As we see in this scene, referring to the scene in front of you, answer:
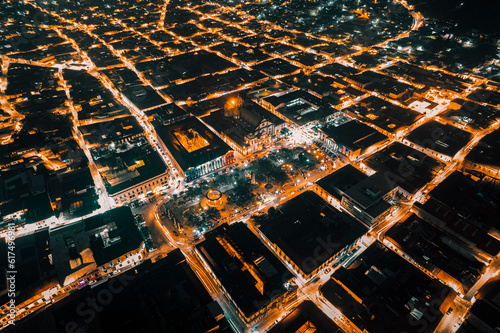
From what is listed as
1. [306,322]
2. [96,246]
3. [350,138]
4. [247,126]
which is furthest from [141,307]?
[350,138]

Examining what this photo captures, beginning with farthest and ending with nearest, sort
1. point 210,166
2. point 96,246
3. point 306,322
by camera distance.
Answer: point 210,166
point 96,246
point 306,322

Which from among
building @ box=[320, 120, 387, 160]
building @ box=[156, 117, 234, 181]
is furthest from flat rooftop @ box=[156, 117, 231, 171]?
building @ box=[320, 120, 387, 160]

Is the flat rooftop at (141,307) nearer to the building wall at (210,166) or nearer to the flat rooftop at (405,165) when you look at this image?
the building wall at (210,166)

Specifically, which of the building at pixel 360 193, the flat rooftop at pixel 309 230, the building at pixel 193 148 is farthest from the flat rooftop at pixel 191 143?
the building at pixel 360 193

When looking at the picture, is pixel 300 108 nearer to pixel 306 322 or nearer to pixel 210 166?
pixel 210 166

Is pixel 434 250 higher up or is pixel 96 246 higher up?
pixel 434 250

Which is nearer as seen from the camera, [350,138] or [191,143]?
[191,143]

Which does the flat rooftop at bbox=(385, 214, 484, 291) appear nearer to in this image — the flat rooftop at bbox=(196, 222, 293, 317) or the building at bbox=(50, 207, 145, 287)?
the flat rooftop at bbox=(196, 222, 293, 317)

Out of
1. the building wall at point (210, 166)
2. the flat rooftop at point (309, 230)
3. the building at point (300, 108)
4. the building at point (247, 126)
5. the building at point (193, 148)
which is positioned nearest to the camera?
the flat rooftop at point (309, 230)

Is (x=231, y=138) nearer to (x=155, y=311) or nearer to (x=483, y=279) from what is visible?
(x=155, y=311)
